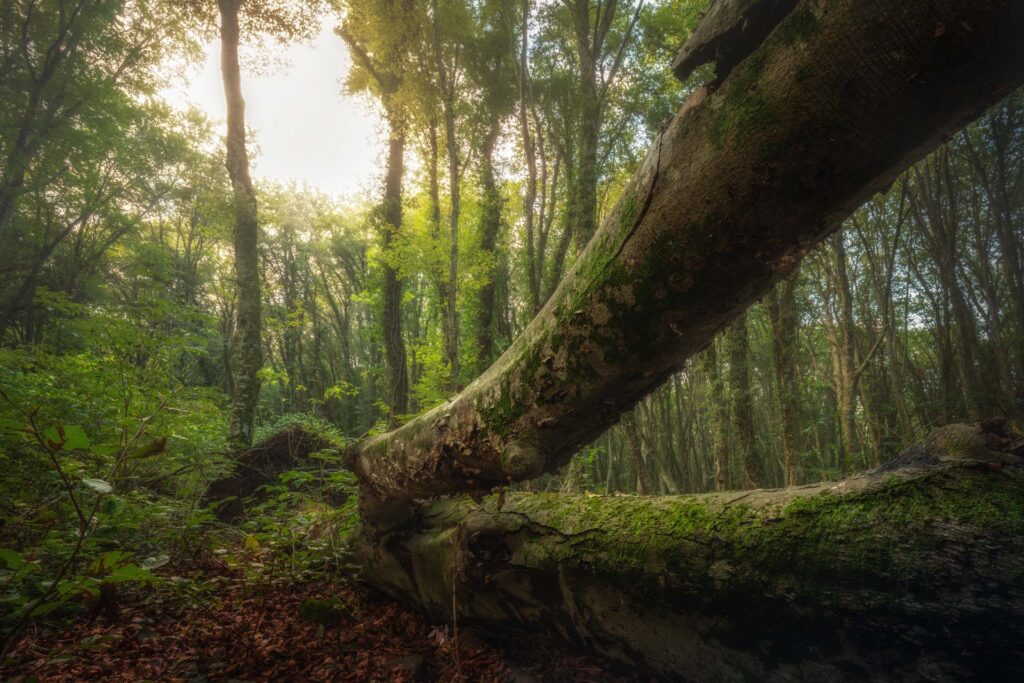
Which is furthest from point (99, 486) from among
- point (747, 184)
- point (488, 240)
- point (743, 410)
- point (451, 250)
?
point (488, 240)

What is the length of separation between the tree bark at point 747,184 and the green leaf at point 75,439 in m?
1.49

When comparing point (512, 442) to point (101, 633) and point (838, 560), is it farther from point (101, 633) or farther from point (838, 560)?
point (101, 633)

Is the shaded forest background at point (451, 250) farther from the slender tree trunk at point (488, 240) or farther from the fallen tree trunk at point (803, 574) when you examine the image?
the fallen tree trunk at point (803, 574)

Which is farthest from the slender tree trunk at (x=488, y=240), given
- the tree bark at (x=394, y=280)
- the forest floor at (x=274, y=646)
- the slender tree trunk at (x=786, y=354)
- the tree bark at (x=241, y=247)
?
the forest floor at (x=274, y=646)

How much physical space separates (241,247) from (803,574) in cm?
1001

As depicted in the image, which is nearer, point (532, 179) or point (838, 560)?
point (838, 560)

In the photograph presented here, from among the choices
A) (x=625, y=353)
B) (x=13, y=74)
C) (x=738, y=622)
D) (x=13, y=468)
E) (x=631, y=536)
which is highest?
(x=13, y=74)

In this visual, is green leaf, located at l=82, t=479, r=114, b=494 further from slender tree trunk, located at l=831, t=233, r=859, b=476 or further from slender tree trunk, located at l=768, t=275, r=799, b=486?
slender tree trunk, located at l=831, t=233, r=859, b=476

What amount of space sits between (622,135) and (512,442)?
1304cm

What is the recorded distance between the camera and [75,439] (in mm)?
1358

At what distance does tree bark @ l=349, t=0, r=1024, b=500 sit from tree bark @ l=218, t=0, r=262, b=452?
25.0ft

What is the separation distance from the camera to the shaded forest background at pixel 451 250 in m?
5.37

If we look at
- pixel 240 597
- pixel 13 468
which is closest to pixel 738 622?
pixel 240 597

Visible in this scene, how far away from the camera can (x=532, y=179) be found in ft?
28.0
